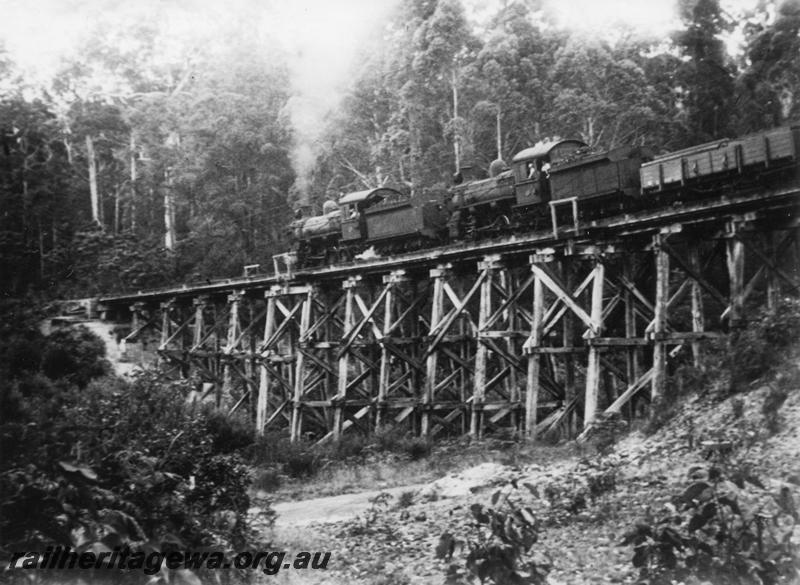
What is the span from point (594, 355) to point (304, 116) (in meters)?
20.9

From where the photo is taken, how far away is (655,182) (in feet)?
43.6

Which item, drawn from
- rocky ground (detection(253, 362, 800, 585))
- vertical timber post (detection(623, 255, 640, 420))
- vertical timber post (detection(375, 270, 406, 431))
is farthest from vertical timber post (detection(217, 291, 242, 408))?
vertical timber post (detection(623, 255, 640, 420))

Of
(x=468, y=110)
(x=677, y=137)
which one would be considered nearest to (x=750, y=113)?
(x=677, y=137)

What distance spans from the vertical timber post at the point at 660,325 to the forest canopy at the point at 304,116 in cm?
1249

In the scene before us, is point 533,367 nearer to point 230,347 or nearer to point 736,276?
point 736,276

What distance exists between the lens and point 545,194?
15.5 metres

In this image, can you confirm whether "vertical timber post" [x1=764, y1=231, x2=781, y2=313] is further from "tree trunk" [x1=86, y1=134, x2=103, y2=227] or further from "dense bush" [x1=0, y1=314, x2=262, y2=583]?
"tree trunk" [x1=86, y1=134, x2=103, y2=227]

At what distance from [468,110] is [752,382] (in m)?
18.4

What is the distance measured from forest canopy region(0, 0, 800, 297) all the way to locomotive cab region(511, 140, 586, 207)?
25.9ft

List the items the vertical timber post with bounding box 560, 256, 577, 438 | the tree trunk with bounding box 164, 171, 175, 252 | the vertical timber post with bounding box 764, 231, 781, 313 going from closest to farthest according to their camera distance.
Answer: the vertical timber post with bounding box 764, 231, 781, 313 < the vertical timber post with bounding box 560, 256, 577, 438 < the tree trunk with bounding box 164, 171, 175, 252

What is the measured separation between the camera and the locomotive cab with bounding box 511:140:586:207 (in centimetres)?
1552

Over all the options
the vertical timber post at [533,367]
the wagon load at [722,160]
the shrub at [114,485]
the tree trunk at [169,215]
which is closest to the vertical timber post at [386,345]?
the vertical timber post at [533,367]

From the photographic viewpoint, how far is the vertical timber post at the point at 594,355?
12107 millimetres

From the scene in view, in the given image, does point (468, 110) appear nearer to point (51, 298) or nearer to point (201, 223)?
point (201, 223)
